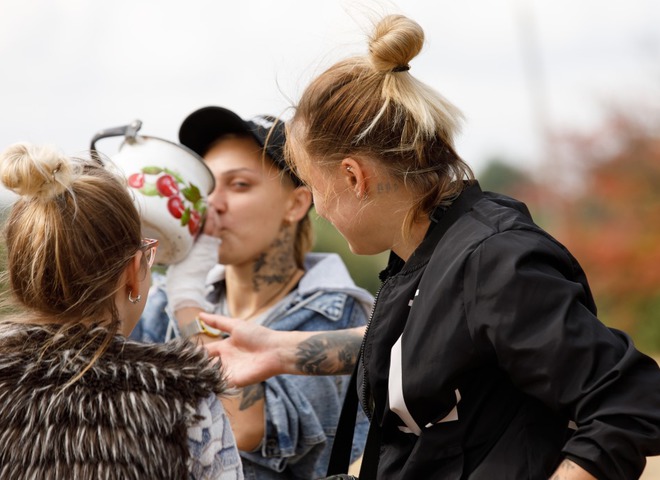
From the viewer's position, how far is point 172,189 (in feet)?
8.08

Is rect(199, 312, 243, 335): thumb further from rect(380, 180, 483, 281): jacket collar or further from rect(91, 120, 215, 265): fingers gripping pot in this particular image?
rect(380, 180, 483, 281): jacket collar

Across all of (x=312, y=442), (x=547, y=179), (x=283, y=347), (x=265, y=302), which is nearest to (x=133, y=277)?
(x=283, y=347)

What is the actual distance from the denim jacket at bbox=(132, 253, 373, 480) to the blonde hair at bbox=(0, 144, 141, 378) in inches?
35.7

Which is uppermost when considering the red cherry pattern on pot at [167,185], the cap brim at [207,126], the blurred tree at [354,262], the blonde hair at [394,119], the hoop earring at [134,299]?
the blonde hair at [394,119]

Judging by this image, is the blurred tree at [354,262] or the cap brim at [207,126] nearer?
the cap brim at [207,126]

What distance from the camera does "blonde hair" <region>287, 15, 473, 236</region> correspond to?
173 centimetres

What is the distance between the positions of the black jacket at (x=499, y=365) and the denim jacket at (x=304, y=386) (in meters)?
0.80

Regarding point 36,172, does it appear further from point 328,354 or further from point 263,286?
point 263,286

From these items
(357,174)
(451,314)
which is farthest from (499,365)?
(357,174)

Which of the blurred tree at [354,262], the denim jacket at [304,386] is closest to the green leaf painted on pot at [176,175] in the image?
the denim jacket at [304,386]

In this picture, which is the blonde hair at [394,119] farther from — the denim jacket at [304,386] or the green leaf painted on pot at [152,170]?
the denim jacket at [304,386]

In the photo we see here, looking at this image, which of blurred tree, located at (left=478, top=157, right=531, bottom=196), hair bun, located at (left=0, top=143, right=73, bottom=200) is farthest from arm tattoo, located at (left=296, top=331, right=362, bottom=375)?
blurred tree, located at (left=478, top=157, right=531, bottom=196)

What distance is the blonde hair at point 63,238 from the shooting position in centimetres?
169

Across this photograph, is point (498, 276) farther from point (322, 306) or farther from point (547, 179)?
point (547, 179)
